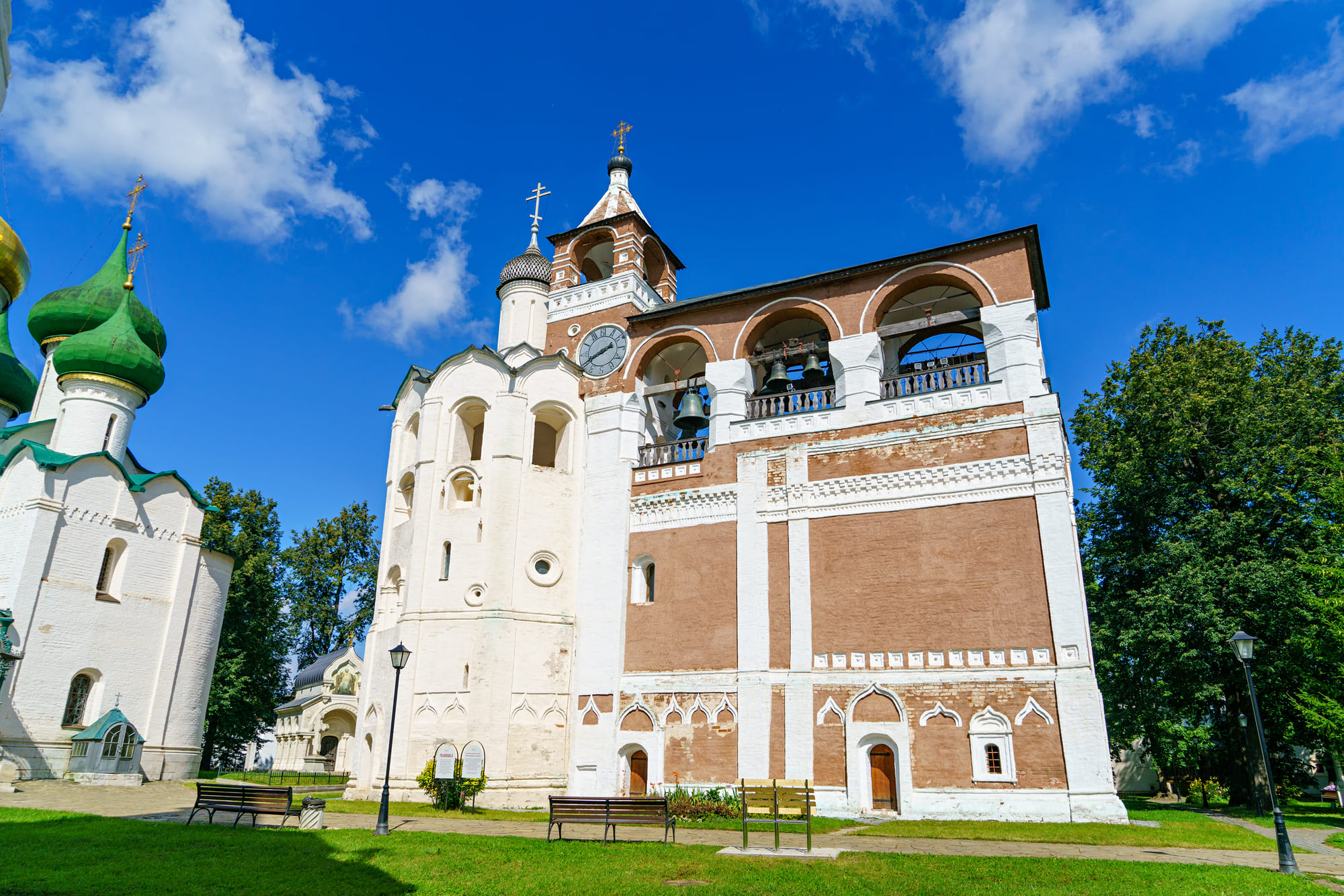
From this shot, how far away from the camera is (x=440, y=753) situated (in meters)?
20.8

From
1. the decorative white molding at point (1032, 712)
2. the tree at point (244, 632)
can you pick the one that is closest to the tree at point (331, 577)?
the tree at point (244, 632)

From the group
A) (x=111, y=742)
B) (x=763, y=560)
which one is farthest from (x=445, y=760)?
(x=111, y=742)

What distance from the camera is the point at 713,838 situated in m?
14.8

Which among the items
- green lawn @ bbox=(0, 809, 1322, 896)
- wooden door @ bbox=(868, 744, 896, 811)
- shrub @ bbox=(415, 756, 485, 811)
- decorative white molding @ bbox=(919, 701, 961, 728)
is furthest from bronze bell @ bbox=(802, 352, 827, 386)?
green lawn @ bbox=(0, 809, 1322, 896)

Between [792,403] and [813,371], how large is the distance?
1076 millimetres

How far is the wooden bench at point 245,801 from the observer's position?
14336mm

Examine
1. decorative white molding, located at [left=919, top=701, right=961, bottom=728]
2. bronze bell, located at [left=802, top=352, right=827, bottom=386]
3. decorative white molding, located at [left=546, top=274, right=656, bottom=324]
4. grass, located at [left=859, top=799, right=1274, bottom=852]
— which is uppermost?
decorative white molding, located at [left=546, top=274, right=656, bottom=324]

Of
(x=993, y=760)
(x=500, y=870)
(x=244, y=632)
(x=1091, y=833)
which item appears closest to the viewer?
(x=500, y=870)

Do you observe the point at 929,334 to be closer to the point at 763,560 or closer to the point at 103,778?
the point at 763,560

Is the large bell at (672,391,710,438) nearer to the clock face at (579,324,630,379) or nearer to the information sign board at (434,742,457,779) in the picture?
the clock face at (579,324,630,379)

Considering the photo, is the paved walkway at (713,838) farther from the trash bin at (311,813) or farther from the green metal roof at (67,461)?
the green metal roof at (67,461)

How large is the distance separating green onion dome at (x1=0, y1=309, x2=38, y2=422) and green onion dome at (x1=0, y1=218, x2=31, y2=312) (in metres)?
17.8

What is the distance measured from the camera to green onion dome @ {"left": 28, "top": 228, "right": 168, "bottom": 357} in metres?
30.5

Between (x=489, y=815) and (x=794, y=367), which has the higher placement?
(x=794, y=367)
